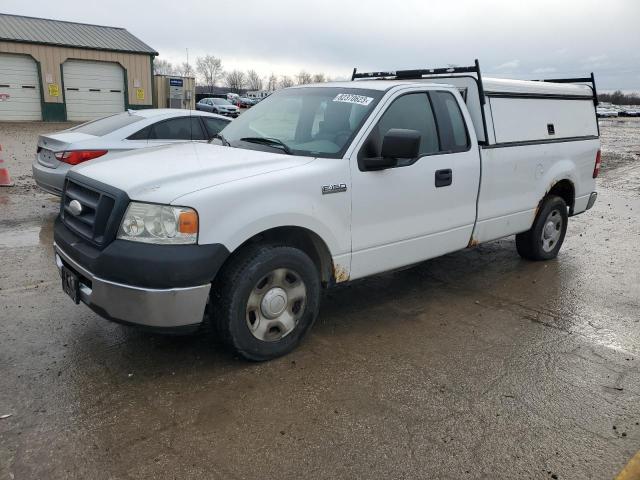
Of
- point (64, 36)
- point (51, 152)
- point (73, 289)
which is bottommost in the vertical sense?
point (73, 289)

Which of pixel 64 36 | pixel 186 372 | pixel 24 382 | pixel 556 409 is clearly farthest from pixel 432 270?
pixel 64 36

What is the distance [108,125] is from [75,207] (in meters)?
4.64

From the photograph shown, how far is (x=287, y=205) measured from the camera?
3.56 m

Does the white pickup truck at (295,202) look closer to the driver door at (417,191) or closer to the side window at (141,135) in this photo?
the driver door at (417,191)

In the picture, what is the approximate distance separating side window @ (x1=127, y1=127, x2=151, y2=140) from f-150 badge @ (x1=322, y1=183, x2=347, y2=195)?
475 centimetres

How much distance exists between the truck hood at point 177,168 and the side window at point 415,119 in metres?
0.81

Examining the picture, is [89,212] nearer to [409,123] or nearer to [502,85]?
[409,123]

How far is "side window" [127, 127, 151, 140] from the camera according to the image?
7555 millimetres

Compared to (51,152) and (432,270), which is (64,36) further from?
(432,270)

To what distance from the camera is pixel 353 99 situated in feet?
14.3

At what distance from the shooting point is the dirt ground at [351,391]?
279cm

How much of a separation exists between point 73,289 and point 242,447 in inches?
62.6

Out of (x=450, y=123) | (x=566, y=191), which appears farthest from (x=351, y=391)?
(x=566, y=191)

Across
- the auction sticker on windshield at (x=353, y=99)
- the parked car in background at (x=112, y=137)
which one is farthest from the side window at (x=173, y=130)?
the auction sticker on windshield at (x=353, y=99)
